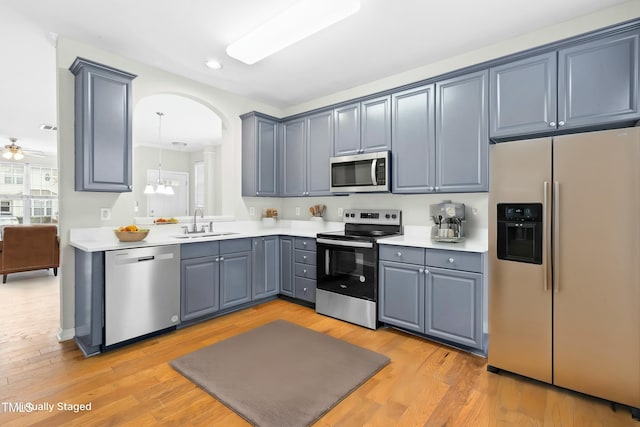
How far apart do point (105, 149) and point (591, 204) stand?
3713mm

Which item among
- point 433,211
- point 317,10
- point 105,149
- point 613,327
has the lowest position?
point 613,327

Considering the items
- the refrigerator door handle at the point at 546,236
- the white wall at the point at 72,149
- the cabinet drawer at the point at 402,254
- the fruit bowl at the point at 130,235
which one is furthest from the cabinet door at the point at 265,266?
the refrigerator door handle at the point at 546,236

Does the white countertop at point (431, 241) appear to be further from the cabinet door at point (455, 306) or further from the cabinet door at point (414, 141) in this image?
the cabinet door at point (414, 141)

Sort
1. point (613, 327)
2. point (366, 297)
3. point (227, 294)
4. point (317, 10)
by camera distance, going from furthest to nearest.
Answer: point (227, 294), point (366, 297), point (317, 10), point (613, 327)

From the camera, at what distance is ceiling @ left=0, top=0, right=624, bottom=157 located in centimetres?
231

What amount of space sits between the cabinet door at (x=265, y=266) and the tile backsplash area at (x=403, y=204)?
2.60 ft

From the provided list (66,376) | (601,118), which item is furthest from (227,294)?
(601,118)

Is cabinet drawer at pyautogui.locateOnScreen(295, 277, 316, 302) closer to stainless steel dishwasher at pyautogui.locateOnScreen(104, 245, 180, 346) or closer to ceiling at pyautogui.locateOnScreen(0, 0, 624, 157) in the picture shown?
stainless steel dishwasher at pyautogui.locateOnScreen(104, 245, 180, 346)

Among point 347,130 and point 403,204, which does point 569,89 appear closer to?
point 403,204

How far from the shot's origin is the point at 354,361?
2383 millimetres

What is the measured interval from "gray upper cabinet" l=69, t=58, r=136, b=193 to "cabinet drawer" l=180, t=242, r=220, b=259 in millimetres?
773

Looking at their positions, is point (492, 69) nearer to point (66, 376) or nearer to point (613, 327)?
point (613, 327)

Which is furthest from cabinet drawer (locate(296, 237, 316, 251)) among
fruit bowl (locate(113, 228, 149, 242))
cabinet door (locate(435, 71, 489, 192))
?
fruit bowl (locate(113, 228, 149, 242))

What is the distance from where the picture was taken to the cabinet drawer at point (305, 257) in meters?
3.63
